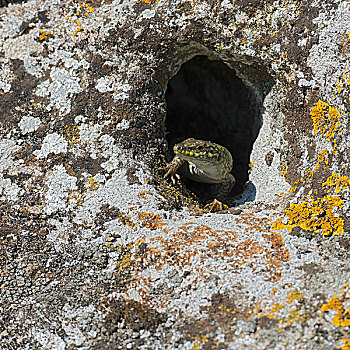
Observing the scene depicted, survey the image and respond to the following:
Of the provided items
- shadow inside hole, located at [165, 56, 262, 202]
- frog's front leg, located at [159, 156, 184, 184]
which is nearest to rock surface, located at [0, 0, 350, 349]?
frog's front leg, located at [159, 156, 184, 184]

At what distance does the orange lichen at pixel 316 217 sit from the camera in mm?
3209

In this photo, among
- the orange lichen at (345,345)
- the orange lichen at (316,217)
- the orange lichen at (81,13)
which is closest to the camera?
the orange lichen at (345,345)

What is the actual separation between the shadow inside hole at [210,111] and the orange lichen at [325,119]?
5.37 feet

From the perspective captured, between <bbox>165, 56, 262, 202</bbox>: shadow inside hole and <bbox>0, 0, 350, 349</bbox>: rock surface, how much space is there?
0.86 metres

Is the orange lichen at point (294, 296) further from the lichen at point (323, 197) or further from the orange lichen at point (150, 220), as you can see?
the orange lichen at point (150, 220)

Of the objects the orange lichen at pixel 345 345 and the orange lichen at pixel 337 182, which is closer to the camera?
the orange lichen at pixel 345 345

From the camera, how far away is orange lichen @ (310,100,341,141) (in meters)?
3.41

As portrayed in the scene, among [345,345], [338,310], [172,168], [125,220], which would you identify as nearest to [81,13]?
[172,168]

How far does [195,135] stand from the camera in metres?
5.60

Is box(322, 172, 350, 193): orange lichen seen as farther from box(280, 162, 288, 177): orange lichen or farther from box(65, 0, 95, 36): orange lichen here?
box(65, 0, 95, 36): orange lichen

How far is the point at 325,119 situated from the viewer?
352cm

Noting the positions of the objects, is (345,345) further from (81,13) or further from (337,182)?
(81,13)

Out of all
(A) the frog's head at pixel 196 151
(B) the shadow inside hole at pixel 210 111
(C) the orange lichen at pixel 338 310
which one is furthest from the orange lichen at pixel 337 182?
(B) the shadow inside hole at pixel 210 111

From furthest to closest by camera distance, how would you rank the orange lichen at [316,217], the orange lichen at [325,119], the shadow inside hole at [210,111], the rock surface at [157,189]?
the shadow inside hole at [210,111] < the orange lichen at [325,119] < the orange lichen at [316,217] < the rock surface at [157,189]
